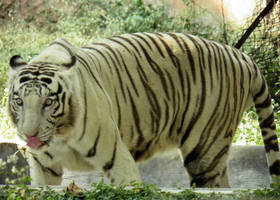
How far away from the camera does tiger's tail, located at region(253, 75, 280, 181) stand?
16.0ft

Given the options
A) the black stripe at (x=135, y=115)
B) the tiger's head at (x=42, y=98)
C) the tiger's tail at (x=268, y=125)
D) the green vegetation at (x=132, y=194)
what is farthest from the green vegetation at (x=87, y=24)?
the green vegetation at (x=132, y=194)

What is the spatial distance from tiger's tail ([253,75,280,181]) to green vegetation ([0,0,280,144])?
4769 mm

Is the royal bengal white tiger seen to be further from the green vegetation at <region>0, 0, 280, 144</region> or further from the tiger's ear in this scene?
the green vegetation at <region>0, 0, 280, 144</region>

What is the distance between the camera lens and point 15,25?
12922 mm

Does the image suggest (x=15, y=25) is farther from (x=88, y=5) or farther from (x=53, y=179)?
(x=53, y=179)

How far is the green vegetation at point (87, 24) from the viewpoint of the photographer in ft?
35.8

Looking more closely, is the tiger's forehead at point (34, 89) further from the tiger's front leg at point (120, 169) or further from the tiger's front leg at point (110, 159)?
the tiger's front leg at point (120, 169)

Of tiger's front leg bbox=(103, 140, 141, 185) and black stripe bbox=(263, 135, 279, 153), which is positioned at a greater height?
tiger's front leg bbox=(103, 140, 141, 185)

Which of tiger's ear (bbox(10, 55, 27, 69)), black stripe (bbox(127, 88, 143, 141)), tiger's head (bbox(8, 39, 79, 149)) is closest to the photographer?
tiger's head (bbox(8, 39, 79, 149))

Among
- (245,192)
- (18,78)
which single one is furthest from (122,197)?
(18,78)

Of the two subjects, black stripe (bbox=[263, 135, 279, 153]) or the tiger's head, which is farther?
black stripe (bbox=[263, 135, 279, 153])

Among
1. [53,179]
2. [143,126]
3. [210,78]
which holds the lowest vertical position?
[53,179]

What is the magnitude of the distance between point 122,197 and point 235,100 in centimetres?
200

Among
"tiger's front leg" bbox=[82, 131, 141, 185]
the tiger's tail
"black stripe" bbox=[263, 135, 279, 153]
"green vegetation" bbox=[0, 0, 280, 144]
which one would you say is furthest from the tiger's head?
"green vegetation" bbox=[0, 0, 280, 144]
